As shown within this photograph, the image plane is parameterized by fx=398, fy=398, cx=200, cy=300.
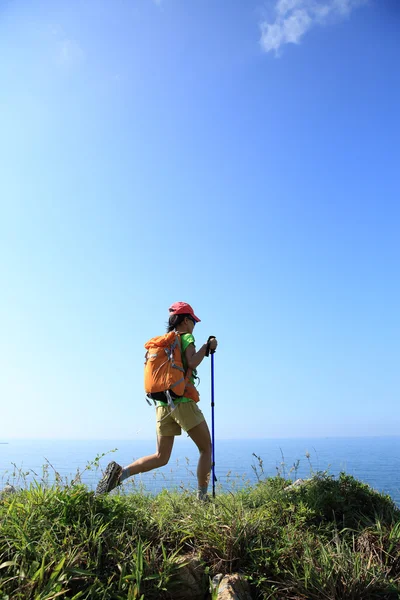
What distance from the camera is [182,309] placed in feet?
19.8

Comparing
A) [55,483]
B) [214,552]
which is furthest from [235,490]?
[55,483]

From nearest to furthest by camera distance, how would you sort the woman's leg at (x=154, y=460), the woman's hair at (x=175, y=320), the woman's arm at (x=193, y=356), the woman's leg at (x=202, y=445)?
the woman's leg at (x=154, y=460) < the woman's leg at (x=202, y=445) < the woman's arm at (x=193, y=356) < the woman's hair at (x=175, y=320)

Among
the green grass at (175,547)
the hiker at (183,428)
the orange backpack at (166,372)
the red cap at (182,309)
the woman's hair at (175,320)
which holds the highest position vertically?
the red cap at (182,309)

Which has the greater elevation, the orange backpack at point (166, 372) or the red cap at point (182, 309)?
the red cap at point (182, 309)

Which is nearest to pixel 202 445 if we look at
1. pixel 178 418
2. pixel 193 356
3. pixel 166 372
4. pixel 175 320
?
pixel 178 418

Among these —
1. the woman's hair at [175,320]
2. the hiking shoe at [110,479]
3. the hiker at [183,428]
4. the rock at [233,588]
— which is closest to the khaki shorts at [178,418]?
the hiker at [183,428]

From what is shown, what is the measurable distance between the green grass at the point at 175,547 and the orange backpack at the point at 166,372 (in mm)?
1364

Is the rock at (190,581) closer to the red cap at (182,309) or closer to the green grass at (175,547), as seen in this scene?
the green grass at (175,547)

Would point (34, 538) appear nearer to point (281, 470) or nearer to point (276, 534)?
point (276, 534)

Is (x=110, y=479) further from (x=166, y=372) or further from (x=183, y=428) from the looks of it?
(x=166, y=372)

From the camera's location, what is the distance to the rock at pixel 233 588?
3344 millimetres

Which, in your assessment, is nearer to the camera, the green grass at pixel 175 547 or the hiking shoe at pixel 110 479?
the green grass at pixel 175 547

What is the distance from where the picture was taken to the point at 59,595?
2.86 m

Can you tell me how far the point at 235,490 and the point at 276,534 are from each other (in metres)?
1.18
